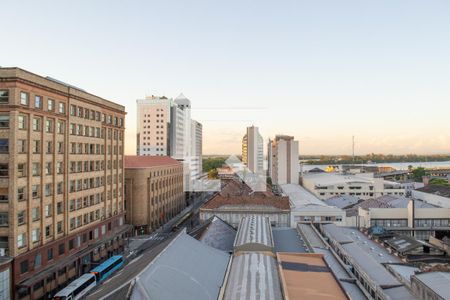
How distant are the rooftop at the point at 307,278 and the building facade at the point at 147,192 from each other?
149 feet

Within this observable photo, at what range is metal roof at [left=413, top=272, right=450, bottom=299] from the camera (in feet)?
97.6

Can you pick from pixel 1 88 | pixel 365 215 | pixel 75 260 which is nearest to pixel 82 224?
pixel 75 260

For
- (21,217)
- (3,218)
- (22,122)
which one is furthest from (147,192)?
(3,218)

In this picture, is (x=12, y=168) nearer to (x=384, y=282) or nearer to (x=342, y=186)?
(x=384, y=282)

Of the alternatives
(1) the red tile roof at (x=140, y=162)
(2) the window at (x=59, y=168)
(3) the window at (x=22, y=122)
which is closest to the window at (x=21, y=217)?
(2) the window at (x=59, y=168)

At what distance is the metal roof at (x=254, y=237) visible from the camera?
38.0 meters

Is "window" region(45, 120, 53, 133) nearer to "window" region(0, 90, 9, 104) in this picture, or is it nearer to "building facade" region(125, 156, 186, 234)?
"window" region(0, 90, 9, 104)

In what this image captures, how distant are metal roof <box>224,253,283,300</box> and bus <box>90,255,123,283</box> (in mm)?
19177

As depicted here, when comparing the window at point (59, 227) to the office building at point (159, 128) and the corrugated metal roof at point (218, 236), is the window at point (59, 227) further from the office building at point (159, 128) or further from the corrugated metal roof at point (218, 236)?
the office building at point (159, 128)

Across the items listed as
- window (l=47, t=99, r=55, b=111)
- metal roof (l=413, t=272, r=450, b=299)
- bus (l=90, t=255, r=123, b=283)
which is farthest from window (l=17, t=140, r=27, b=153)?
metal roof (l=413, t=272, r=450, b=299)

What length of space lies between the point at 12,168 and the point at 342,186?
9207 centimetres

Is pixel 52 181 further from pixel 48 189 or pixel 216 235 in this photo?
pixel 216 235

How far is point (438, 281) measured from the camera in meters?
32.0

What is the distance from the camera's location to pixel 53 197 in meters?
44.7
